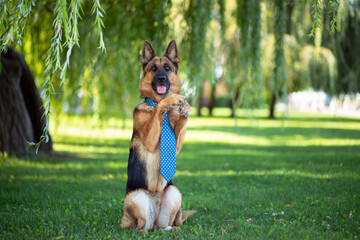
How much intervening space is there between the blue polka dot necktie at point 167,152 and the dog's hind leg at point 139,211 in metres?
0.32

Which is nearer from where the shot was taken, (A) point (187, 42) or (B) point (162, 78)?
(B) point (162, 78)

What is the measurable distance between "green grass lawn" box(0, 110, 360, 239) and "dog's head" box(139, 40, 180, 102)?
1.50 metres

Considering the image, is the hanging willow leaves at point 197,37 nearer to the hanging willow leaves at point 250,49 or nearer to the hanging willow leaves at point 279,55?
the hanging willow leaves at point 250,49

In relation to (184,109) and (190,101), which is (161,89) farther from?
(190,101)

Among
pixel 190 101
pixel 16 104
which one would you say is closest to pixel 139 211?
pixel 190 101

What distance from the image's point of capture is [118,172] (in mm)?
7594

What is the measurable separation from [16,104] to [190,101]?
4412 mm

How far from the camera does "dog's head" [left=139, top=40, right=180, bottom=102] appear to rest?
3652 mm

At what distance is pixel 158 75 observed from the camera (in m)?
3.63

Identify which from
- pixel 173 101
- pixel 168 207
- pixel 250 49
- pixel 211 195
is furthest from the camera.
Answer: pixel 211 195

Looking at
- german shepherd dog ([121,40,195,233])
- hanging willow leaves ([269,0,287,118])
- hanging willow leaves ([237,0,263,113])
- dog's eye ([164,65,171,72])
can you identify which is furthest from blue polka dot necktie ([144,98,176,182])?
hanging willow leaves ([269,0,287,118])

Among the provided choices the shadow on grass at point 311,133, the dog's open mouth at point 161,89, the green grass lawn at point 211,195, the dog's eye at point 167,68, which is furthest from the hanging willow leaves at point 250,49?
the shadow on grass at point 311,133

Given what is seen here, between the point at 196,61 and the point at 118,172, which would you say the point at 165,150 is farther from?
the point at 118,172

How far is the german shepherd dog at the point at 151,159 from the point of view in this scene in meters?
3.60
